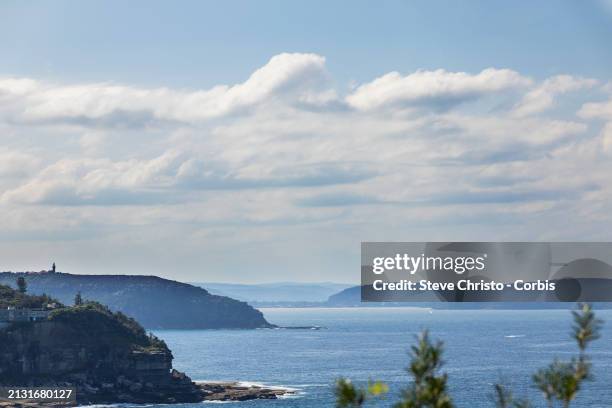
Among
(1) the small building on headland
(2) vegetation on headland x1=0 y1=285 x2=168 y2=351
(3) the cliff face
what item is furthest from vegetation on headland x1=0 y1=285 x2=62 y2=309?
(3) the cliff face

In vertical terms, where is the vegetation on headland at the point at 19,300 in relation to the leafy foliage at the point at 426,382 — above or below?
above

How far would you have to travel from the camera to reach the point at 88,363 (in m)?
162

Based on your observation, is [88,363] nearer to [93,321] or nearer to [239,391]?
[93,321]

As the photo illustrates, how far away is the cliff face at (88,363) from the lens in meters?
159

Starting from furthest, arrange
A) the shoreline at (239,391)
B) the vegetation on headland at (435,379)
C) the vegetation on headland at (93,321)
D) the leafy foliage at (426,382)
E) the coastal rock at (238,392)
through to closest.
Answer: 1. the vegetation on headland at (93,321)
2. the coastal rock at (238,392)
3. the shoreline at (239,391)
4. the leafy foliage at (426,382)
5. the vegetation on headland at (435,379)

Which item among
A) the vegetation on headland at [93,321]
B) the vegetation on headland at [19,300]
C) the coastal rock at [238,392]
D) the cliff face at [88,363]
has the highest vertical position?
the vegetation on headland at [19,300]

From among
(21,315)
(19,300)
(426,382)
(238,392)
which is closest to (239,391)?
(238,392)

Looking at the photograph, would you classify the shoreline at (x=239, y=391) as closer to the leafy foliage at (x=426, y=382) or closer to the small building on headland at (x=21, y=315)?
the small building on headland at (x=21, y=315)

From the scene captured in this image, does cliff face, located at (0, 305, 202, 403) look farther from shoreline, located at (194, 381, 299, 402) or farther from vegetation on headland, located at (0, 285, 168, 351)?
shoreline, located at (194, 381, 299, 402)

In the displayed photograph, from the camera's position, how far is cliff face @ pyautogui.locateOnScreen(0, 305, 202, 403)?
158875 millimetres

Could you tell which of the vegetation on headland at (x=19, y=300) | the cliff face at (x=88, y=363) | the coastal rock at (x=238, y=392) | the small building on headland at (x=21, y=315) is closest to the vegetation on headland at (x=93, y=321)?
the vegetation on headland at (x=19, y=300)

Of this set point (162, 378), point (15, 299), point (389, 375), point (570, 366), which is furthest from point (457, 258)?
point (570, 366)

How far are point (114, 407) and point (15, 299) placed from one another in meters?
37.3

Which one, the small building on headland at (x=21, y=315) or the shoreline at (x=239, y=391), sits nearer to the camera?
the shoreline at (x=239, y=391)
